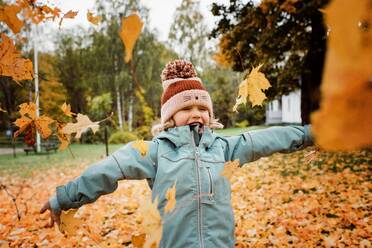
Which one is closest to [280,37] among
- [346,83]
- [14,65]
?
[14,65]

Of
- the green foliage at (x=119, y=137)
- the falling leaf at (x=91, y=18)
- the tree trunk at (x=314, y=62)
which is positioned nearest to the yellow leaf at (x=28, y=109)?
the falling leaf at (x=91, y=18)

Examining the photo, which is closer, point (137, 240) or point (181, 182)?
point (137, 240)

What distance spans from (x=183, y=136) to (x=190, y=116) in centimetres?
17

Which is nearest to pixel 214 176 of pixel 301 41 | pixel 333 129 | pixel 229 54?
pixel 333 129

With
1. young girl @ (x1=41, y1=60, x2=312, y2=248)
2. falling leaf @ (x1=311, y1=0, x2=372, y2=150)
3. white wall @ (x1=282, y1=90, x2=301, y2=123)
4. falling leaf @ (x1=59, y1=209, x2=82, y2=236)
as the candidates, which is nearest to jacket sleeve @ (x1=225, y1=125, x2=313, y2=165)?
young girl @ (x1=41, y1=60, x2=312, y2=248)

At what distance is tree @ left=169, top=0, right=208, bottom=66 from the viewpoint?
88.8ft

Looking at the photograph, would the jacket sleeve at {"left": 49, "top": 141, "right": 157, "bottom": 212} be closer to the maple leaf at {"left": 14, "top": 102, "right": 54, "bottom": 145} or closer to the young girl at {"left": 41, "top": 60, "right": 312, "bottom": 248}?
the young girl at {"left": 41, "top": 60, "right": 312, "bottom": 248}

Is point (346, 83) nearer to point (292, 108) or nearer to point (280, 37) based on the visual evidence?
point (280, 37)

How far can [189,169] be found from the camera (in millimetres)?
1678

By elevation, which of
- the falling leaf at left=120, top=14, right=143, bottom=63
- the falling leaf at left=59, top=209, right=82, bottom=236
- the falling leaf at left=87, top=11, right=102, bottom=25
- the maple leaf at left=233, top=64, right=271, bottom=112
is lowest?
the falling leaf at left=59, top=209, right=82, bottom=236

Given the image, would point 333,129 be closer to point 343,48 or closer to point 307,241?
point 343,48

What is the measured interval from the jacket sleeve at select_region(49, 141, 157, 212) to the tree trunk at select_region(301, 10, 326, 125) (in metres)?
6.52

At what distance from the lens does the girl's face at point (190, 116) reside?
1861 millimetres

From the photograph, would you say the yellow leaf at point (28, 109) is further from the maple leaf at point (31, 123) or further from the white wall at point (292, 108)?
the white wall at point (292, 108)
